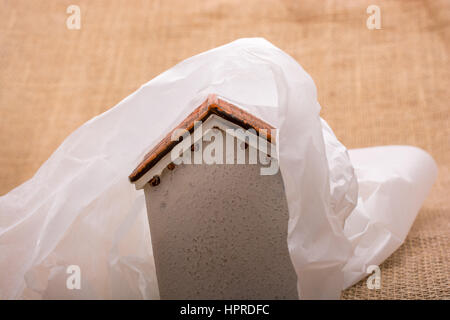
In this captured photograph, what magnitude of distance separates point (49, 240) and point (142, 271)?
0.59 ft

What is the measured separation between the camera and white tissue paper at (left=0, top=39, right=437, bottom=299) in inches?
33.9

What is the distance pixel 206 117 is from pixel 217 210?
0.50 feet

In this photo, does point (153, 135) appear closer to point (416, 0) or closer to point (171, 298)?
point (171, 298)

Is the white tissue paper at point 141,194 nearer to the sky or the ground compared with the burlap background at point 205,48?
nearer to the ground

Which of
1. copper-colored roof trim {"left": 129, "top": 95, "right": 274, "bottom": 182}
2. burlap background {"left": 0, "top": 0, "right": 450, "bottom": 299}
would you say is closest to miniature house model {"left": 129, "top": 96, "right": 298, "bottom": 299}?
copper-colored roof trim {"left": 129, "top": 95, "right": 274, "bottom": 182}

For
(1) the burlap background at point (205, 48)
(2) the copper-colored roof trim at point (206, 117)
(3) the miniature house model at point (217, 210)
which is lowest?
(3) the miniature house model at point (217, 210)

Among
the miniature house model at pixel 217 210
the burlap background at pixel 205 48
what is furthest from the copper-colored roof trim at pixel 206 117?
the burlap background at pixel 205 48

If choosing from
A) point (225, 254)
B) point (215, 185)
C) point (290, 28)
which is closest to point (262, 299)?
point (225, 254)

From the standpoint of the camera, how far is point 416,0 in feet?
8.21

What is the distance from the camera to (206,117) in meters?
0.81

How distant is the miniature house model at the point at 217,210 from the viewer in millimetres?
826

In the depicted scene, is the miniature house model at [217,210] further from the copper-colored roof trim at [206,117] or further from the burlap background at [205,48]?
the burlap background at [205,48]

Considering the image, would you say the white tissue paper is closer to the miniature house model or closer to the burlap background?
the miniature house model

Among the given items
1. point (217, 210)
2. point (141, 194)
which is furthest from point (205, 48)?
point (217, 210)
